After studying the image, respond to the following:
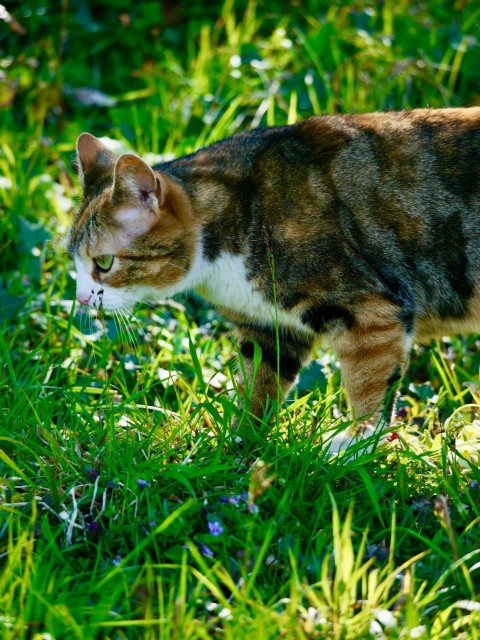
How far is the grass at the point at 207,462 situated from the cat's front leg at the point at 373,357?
0.33 feet

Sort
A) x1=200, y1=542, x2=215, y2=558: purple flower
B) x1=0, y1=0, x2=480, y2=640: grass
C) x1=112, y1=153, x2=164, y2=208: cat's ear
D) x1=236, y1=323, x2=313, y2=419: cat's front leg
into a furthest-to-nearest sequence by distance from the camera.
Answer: x1=236, y1=323, x2=313, y2=419: cat's front leg → x1=112, y1=153, x2=164, y2=208: cat's ear → x1=200, y1=542, x2=215, y2=558: purple flower → x1=0, y1=0, x2=480, y2=640: grass

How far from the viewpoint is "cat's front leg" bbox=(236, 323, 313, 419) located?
11.3 feet

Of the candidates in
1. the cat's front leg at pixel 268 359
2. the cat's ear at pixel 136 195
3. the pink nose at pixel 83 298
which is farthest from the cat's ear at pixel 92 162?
the cat's front leg at pixel 268 359

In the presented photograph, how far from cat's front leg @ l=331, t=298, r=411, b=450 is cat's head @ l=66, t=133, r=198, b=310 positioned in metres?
0.66

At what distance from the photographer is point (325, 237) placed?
3.11 m

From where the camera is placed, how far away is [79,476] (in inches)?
108

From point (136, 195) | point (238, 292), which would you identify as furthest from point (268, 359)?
point (136, 195)

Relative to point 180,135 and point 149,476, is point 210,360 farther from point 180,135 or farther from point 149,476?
point 180,135

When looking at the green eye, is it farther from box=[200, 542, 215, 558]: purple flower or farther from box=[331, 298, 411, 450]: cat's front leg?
box=[200, 542, 215, 558]: purple flower

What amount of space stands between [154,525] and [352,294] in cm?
110

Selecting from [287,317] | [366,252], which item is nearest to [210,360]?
[287,317]

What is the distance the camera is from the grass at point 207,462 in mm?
2277

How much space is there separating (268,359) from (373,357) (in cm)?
52

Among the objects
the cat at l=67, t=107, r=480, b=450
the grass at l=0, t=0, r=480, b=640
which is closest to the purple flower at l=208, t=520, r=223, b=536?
the grass at l=0, t=0, r=480, b=640
